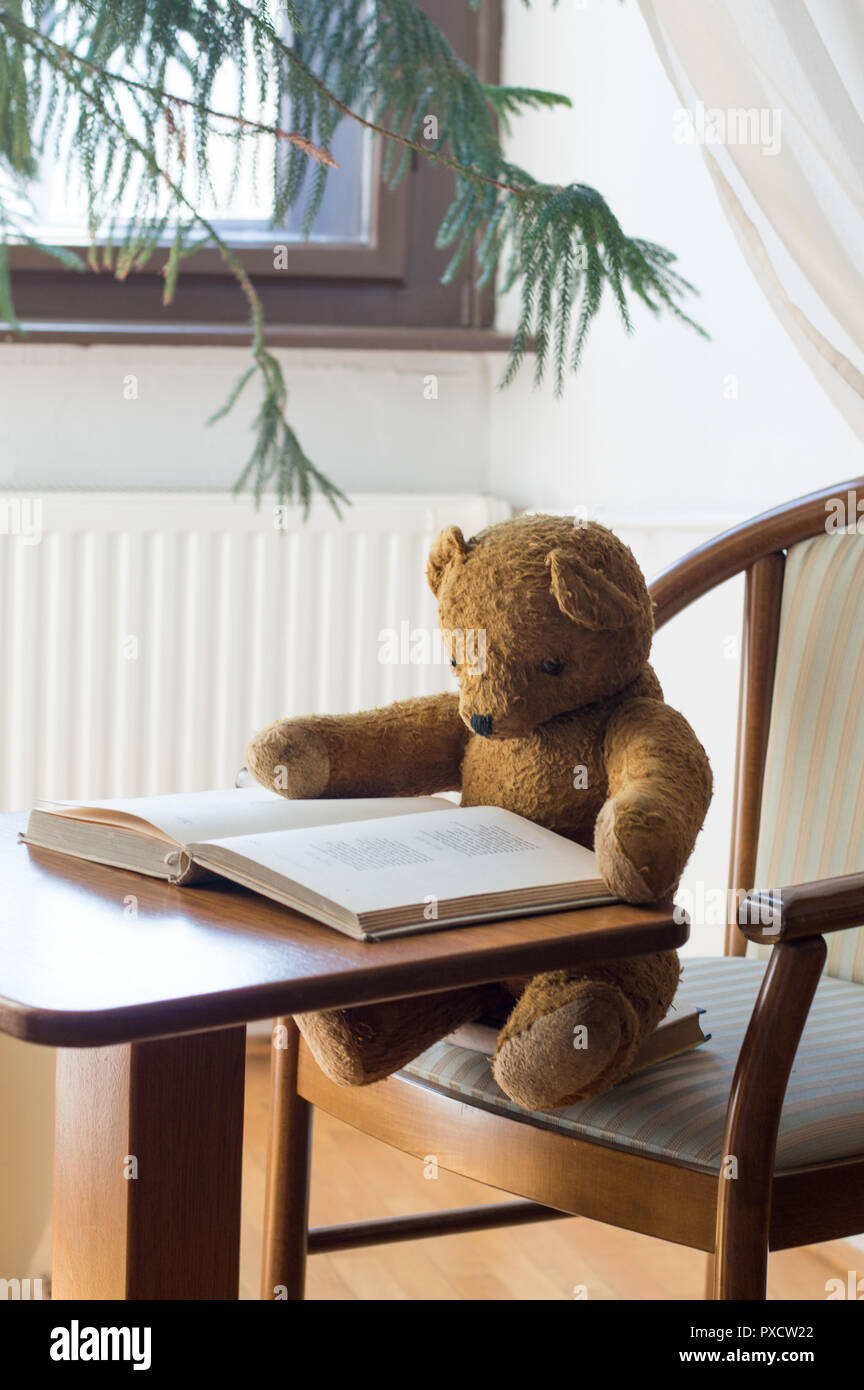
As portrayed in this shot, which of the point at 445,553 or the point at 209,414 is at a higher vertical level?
the point at 209,414

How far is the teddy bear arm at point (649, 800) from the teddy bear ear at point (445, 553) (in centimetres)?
16

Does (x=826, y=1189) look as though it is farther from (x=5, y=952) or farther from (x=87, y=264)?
(x=87, y=264)

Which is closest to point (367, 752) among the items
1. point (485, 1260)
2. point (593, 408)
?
point (485, 1260)

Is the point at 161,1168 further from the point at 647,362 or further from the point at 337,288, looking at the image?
the point at 337,288

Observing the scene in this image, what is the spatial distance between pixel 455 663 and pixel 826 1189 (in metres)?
0.42

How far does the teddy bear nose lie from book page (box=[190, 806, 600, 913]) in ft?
0.27

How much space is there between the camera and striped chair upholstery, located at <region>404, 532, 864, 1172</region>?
92 centimetres

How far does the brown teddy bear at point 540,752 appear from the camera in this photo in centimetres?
86

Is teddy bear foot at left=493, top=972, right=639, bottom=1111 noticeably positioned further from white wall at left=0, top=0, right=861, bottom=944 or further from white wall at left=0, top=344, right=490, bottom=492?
white wall at left=0, top=344, right=490, bottom=492

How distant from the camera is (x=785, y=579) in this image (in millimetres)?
1335

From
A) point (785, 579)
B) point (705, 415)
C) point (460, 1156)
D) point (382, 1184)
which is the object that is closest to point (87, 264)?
point (705, 415)

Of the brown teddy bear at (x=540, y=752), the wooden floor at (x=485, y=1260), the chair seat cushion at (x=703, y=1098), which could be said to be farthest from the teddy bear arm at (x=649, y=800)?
the wooden floor at (x=485, y=1260)

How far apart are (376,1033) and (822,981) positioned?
0.50 metres

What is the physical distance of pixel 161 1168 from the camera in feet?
2.54
